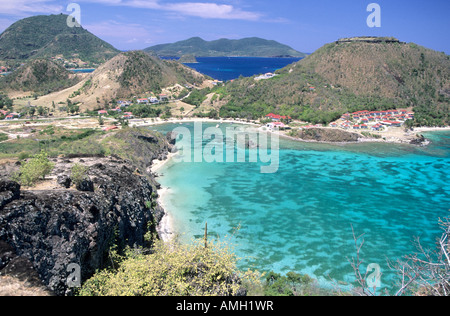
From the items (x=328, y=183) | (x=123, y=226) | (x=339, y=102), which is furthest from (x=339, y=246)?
(x=339, y=102)

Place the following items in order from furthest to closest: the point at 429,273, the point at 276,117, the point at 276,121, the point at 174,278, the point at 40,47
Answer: the point at 40,47
the point at 276,117
the point at 276,121
the point at 174,278
the point at 429,273

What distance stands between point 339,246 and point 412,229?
9.31 metres

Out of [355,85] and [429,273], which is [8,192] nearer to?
[429,273]

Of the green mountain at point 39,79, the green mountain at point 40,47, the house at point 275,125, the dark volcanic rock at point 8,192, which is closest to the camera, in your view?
the dark volcanic rock at point 8,192

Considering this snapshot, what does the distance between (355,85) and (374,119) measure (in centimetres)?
1896

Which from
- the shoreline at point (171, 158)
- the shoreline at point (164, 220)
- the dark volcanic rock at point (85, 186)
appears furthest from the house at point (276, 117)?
the dark volcanic rock at point (85, 186)

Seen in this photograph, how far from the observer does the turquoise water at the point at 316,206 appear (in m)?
23.0

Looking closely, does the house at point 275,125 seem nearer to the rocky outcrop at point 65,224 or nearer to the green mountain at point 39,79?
the rocky outcrop at point 65,224

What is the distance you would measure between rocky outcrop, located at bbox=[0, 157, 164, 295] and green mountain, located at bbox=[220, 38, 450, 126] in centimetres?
5907

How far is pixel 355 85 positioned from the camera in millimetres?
85062

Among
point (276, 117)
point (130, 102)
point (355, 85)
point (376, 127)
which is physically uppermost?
point (355, 85)

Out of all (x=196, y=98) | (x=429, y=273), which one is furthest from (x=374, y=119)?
(x=429, y=273)

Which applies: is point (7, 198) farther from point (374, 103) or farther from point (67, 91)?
point (67, 91)
